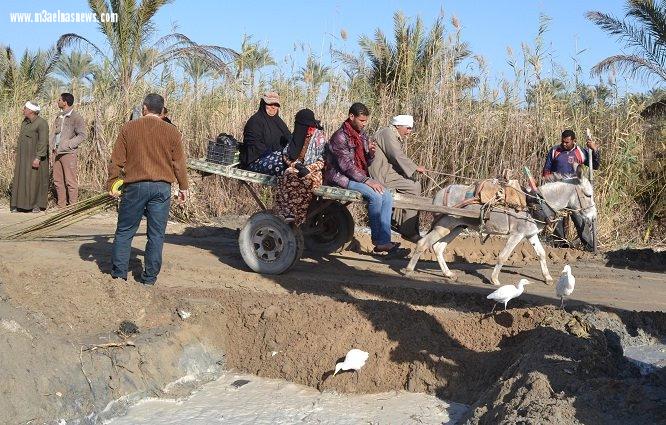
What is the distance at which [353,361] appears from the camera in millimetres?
6637

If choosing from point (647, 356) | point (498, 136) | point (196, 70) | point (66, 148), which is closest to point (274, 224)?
point (647, 356)

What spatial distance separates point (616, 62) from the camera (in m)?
14.9

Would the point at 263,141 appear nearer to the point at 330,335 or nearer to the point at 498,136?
the point at 330,335

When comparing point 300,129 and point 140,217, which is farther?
point 300,129

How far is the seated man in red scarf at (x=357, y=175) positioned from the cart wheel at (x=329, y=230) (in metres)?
1.05

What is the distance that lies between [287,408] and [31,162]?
9.72 m

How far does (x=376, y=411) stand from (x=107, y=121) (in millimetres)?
11113

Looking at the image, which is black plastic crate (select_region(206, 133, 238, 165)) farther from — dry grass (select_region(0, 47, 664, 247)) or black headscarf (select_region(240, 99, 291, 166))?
dry grass (select_region(0, 47, 664, 247))

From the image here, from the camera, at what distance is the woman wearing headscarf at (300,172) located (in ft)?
30.2

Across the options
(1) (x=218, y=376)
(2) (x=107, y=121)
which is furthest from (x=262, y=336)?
(2) (x=107, y=121)

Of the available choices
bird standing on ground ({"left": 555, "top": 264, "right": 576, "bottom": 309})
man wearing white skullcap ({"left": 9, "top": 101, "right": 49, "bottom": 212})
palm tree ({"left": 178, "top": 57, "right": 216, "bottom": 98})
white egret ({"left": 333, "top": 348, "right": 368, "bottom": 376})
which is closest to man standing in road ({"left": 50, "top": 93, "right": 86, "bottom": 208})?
man wearing white skullcap ({"left": 9, "top": 101, "right": 49, "bottom": 212})

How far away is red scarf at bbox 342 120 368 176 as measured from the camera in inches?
369

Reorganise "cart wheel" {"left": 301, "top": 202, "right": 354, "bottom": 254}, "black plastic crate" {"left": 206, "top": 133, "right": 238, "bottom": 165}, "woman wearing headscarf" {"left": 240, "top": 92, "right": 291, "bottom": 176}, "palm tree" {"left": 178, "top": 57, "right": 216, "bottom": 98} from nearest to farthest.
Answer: "woman wearing headscarf" {"left": 240, "top": 92, "right": 291, "bottom": 176}, "black plastic crate" {"left": 206, "top": 133, "right": 238, "bottom": 165}, "cart wheel" {"left": 301, "top": 202, "right": 354, "bottom": 254}, "palm tree" {"left": 178, "top": 57, "right": 216, "bottom": 98}

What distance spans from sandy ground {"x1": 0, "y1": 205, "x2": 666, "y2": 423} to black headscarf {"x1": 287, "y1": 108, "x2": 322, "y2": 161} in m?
1.43
